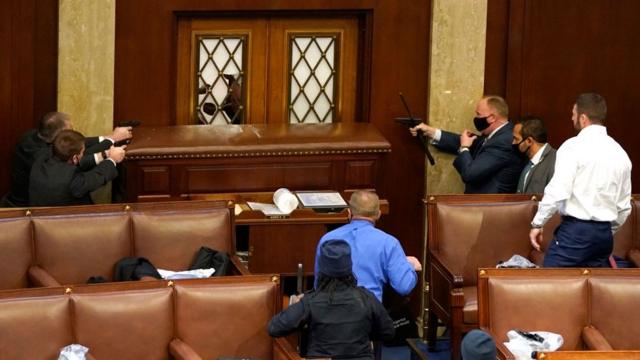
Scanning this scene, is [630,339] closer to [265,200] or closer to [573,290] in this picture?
[573,290]

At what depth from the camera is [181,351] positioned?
7.26m

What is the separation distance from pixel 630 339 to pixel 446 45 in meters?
3.21

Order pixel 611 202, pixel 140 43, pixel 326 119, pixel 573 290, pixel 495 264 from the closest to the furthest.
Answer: pixel 573 290 → pixel 611 202 → pixel 495 264 → pixel 140 43 → pixel 326 119

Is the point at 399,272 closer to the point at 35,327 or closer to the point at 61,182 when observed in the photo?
the point at 35,327

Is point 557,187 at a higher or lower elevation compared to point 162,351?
higher

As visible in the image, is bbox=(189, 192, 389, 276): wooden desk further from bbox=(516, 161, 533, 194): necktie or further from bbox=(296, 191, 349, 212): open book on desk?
bbox=(516, 161, 533, 194): necktie

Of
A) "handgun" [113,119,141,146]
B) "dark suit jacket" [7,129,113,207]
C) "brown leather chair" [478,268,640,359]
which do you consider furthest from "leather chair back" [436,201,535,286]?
"dark suit jacket" [7,129,113,207]

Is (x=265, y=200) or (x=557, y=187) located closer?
(x=557, y=187)

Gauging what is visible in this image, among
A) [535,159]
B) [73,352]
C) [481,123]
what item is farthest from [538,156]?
[73,352]

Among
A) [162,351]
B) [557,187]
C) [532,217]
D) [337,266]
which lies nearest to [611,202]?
[557,187]

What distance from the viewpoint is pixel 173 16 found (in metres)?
9.91

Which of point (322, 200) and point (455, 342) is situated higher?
point (322, 200)

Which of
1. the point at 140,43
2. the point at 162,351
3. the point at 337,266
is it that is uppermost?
the point at 140,43

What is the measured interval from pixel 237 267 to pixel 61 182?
1.32 meters
